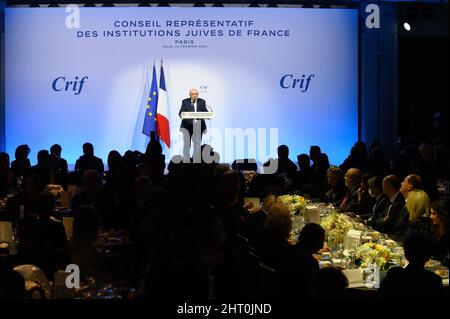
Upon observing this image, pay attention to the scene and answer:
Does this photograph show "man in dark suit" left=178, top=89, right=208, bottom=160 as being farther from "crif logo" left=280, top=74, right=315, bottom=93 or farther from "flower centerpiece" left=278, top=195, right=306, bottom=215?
"flower centerpiece" left=278, top=195, right=306, bottom=215

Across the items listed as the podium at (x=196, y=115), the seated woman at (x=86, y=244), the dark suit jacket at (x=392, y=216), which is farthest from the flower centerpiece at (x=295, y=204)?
the podium at (x=196, y=115)

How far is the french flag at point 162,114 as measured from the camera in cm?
1364

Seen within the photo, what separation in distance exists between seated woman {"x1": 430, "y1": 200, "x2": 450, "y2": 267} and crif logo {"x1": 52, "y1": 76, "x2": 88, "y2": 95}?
9413 millimetres

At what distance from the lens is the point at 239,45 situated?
45.1 ft

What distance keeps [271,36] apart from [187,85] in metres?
1.68

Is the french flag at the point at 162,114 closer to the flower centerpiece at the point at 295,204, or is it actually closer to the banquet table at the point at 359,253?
the flower centerpiece at the point at 295,204

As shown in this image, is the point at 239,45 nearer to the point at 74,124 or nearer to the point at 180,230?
the point at 74,124

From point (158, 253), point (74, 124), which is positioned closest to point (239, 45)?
point (74, 124)

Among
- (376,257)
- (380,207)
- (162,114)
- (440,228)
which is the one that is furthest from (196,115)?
(376,257)

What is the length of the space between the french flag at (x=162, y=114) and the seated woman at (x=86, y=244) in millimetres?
8622

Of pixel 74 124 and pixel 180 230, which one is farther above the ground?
pixel 74 124

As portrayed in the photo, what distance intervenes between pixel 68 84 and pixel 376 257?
9.76m

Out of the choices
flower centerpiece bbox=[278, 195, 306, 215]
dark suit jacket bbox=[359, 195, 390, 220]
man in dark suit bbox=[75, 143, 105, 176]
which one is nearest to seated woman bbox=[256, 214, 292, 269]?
flower centerpiece bbox=[278, 195, 306, 215]

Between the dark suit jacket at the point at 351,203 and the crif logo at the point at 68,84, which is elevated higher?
the crif logo at the point at 68,84
